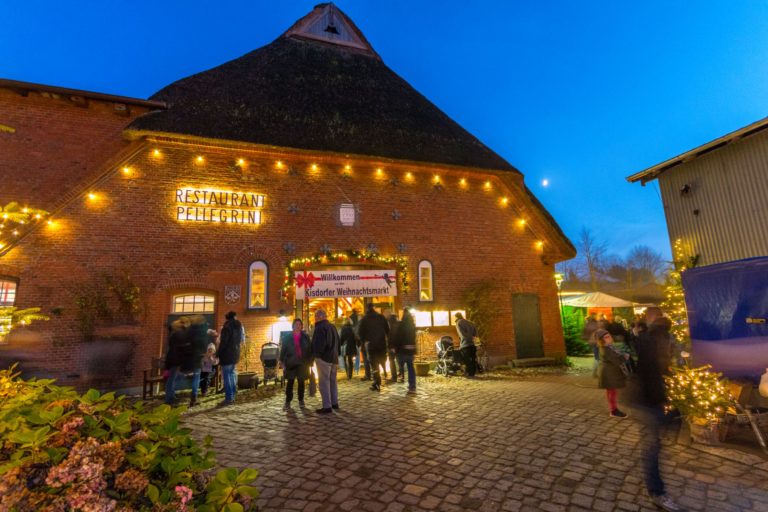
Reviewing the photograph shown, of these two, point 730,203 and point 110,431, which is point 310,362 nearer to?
point 110,431

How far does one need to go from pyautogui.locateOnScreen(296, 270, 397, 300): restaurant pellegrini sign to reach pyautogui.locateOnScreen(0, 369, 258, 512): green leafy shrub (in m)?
8.71

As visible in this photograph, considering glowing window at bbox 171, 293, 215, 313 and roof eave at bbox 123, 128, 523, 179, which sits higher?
roof eave at bbox 123, 128, 523, 179

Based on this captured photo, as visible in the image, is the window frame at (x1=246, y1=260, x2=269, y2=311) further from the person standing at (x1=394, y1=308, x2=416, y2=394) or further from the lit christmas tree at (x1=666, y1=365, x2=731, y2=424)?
the lit christmas tree at (x1=666, y1=365, x2=731, y2=424)

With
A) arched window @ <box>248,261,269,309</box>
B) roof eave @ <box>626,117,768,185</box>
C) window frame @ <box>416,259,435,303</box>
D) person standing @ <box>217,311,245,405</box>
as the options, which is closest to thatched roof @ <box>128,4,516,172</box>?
window frame @ <box>416,259,435,303</box>

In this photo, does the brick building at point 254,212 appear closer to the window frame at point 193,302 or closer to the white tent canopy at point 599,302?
the window frame at point 193,302

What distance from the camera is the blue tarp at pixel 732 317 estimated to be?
203 inches

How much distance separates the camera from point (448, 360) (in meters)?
10.2

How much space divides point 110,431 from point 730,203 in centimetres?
1470

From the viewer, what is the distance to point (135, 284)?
927cm

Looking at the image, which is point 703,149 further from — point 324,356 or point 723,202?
point 324,356

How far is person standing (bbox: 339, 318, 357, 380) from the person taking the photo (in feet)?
30.7

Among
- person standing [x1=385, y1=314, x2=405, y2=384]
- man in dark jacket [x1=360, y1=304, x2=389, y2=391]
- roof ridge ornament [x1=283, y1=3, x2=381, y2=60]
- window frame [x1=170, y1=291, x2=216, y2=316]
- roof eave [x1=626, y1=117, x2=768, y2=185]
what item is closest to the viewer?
man in dark jacket [x1=360, y1=304, x2=389, y2=391]

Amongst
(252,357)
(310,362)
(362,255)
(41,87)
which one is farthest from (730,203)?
(41,87)

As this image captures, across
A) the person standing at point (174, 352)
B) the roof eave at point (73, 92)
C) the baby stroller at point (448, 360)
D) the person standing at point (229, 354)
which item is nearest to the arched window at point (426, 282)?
the baby stroller at point (448, 360)
